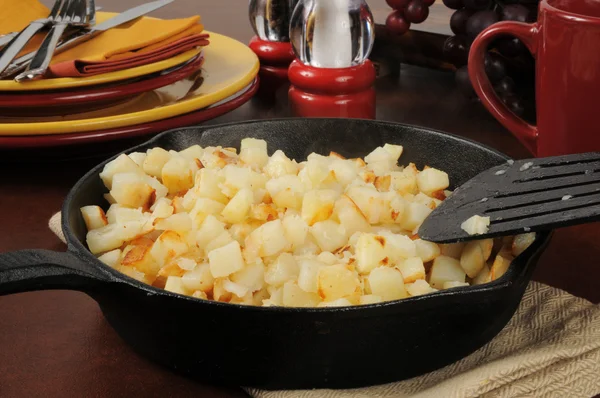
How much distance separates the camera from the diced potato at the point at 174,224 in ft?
2.64

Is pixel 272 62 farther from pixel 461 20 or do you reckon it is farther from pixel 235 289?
pixel 235 289

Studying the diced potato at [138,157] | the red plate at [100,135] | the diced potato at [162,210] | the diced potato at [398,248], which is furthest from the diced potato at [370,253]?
the red plate at [100,135]

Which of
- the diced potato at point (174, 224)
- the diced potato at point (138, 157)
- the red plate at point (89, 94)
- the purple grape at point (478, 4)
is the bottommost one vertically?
the red plate at point (89, 94)

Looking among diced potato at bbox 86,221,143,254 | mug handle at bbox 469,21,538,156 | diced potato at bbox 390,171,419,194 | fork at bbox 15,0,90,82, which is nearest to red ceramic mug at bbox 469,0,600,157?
mug handle at bbox 469,21,538,156

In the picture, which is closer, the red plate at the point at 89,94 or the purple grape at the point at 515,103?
the red plate at the point at 89,94

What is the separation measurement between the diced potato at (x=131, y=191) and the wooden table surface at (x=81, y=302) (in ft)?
0.37

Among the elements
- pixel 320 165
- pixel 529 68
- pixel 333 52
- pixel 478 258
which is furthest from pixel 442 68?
pixel 478 258

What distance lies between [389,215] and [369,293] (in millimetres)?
141

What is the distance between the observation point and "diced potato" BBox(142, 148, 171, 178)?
95cm

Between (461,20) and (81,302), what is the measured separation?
87cm

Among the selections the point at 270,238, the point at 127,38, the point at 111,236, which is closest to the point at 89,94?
the point at 127,38

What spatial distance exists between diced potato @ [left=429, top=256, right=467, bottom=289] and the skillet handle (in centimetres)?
30

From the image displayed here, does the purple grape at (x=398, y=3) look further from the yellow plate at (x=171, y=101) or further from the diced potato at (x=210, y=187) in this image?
the diced potato at (x=210, y=187)

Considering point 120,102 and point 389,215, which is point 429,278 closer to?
point 389,215
